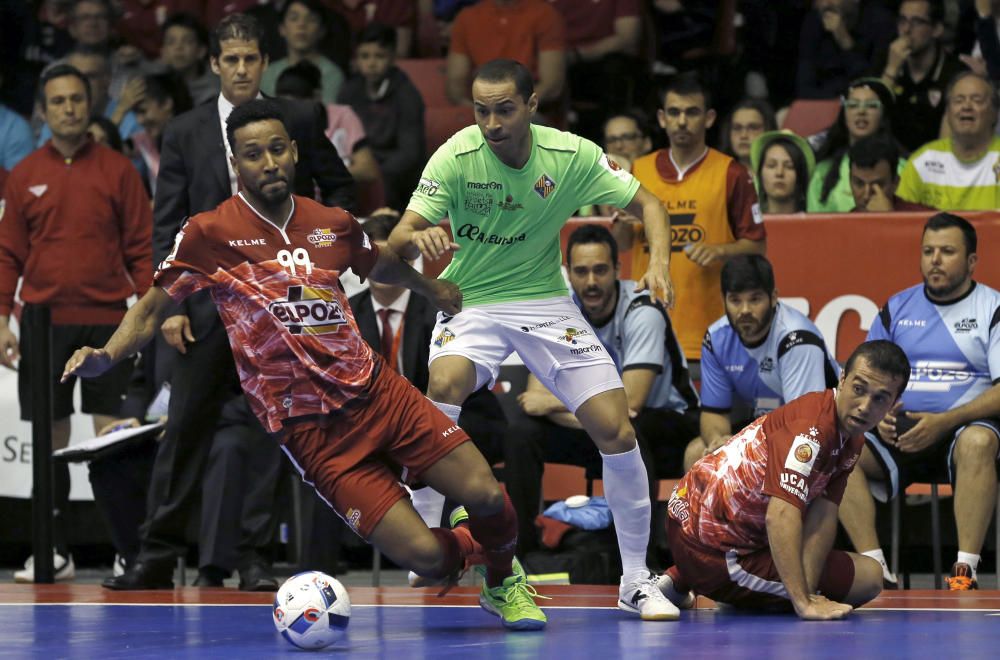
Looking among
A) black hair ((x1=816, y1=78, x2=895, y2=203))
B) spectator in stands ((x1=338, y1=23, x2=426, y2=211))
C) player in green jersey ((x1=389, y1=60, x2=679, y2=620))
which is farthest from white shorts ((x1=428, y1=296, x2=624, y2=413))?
spectator in stands ((x1=338, y1=23, x2=426, y2=211))

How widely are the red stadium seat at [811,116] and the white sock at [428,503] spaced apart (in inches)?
220

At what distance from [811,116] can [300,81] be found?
357cm

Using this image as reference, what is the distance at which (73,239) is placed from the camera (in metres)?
9.38

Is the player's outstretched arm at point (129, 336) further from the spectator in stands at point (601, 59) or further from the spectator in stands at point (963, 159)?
the spectator in stands at point (601, 59)

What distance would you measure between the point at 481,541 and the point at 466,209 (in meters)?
1.43

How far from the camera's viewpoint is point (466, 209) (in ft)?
23.2

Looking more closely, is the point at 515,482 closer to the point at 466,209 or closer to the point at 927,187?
the point at 466,209

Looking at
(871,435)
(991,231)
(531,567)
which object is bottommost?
(531,567)

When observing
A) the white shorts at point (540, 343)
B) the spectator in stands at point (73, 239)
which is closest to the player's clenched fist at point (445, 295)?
the white shorts at point (540, 343)

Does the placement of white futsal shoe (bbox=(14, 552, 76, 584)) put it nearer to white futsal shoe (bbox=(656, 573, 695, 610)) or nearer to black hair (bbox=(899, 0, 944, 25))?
white futsal shoe (bbox=(656, 573, 695, 610))

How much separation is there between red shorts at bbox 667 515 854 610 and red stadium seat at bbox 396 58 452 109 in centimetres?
663

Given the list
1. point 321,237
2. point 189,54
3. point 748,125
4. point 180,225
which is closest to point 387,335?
point 180,225

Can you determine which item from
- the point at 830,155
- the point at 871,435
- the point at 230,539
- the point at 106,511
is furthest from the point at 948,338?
the point at 106,511

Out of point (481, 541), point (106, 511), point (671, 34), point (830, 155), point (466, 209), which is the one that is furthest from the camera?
point (671, 34)
